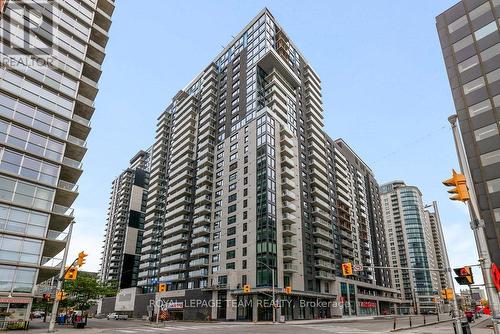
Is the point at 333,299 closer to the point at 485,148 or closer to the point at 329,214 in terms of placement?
the point at 329,214

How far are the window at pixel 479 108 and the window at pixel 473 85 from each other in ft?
6.75

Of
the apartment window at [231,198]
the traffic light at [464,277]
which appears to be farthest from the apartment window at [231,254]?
the traffic light at [464,277]

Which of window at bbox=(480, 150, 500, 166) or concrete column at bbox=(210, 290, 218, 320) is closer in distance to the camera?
window at bbox=(480, 150, 500, 166)

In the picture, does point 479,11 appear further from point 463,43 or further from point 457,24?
point 463,43

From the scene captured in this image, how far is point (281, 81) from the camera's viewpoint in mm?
79438

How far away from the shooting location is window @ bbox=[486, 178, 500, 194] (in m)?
34.0

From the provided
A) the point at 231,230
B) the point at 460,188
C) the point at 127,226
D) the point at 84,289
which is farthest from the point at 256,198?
the point at 127,226

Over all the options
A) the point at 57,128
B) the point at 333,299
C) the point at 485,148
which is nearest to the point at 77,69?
the point at 57,128

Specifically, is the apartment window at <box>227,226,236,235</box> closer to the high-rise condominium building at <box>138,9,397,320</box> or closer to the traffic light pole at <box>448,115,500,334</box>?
the high-rise condominium building at <box>138,9,397,320</box>

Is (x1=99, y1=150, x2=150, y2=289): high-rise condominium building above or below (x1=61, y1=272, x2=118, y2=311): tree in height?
above

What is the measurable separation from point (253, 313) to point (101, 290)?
25.1 metres

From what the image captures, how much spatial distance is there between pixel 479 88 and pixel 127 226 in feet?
388

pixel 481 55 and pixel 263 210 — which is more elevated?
pixel 481 55

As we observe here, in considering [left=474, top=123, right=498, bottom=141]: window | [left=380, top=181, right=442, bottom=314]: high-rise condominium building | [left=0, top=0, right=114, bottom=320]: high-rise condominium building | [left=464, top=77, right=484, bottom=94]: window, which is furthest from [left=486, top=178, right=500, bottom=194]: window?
[left=380, top=181, right=442, bottom=314]: high-rise condominium building
